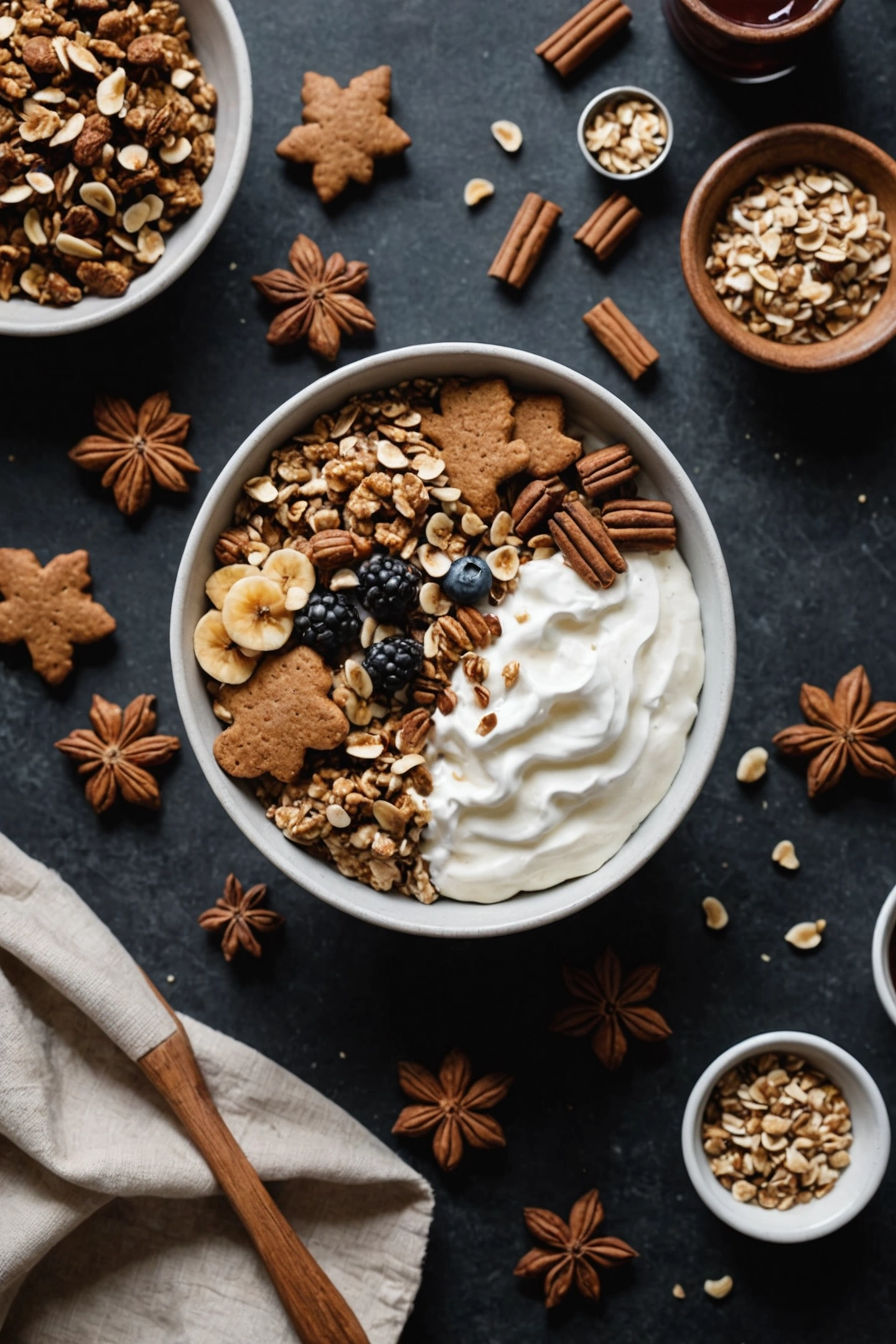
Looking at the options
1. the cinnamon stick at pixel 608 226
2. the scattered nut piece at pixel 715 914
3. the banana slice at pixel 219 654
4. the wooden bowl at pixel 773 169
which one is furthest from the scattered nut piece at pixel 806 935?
the cinnamon stick at pixel 608 226

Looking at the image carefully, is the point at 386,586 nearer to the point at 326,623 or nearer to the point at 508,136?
the point at 326,623

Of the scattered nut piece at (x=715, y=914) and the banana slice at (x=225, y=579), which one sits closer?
the banana slice at (x=225, y=579)

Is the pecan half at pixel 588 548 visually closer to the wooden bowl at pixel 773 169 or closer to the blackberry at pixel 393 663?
the blackberry at pixel 393 663

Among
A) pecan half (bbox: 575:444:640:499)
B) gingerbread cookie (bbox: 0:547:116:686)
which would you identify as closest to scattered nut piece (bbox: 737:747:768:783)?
pecan half (bbox: 575:444:640:499)

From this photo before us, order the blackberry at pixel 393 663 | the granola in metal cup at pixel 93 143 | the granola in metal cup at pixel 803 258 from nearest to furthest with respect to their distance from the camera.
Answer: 1. the blackberry at pixel 393 663
2. the granola in metal cup at pixel 93 143
3. the granola in metal cup at pixel 803 258

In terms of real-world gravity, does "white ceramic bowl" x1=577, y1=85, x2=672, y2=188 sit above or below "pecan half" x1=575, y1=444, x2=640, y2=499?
above

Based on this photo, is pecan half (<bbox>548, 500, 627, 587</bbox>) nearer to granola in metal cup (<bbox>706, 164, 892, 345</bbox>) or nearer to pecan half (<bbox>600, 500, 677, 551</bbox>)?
pecan half (<bbox>600, 500, 677, 551</bbox>)
